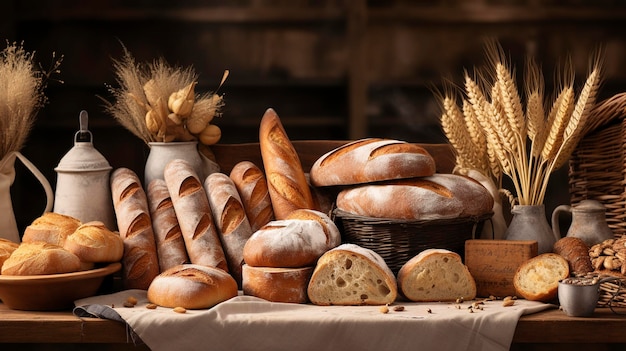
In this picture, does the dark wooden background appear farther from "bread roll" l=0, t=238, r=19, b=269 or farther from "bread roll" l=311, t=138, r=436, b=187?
"bread roll" l=0, t=238, r=19, b=269

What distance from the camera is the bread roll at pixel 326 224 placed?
1.93m

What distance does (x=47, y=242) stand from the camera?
192 centimetres

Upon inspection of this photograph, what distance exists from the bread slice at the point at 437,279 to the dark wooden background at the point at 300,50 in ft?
8.65

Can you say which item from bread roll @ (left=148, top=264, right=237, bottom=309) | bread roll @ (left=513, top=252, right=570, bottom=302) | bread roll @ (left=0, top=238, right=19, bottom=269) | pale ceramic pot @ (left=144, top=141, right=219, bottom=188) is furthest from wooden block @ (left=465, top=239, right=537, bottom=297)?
bread roll @ (left=0, top=238, right=19, bottom=269)

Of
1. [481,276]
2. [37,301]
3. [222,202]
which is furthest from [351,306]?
[37,301]

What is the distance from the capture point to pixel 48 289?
1791 millimetres

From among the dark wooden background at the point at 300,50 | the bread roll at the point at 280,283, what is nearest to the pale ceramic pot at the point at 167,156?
the bread roll at the point at 280,283

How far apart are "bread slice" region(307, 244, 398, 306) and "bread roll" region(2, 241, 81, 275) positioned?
1.79 feet

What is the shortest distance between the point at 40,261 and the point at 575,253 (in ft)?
3.99

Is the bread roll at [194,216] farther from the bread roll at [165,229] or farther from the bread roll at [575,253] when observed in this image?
the bread roll at [575,253]

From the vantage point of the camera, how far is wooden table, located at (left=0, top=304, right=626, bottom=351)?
1.70 m

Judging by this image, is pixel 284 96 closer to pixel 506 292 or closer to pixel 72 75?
pixel 72 75

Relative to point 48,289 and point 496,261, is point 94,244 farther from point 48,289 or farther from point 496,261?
point 496,261

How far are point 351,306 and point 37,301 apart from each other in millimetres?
708
